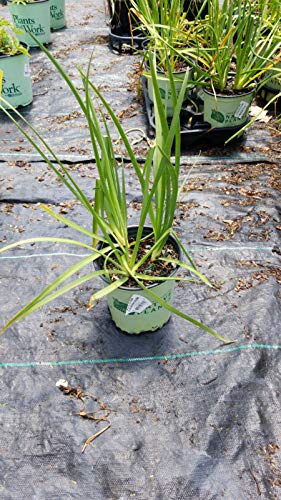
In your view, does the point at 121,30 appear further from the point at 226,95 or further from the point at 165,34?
the point at 226,95

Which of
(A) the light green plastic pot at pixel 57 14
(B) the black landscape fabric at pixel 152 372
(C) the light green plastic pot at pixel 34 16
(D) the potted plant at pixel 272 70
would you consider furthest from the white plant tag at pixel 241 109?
(A) the light green plastic pot at pixel 57 14

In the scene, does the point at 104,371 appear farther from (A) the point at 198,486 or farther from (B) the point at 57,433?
(A) the point at 198,486

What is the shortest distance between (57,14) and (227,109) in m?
1.77

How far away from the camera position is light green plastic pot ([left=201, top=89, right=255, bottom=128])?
1.75 meters

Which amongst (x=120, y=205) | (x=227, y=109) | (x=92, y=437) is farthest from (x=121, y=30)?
(x=92, y=437)

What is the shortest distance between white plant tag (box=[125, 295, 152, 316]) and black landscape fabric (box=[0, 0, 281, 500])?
5.1 inches

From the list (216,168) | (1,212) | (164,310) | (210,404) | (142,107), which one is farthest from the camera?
(142,107)

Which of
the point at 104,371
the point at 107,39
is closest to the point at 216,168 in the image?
the point at 104,371

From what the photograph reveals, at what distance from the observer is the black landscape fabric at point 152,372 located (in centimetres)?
91

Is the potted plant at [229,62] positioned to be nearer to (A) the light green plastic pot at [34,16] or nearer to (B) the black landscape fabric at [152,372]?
(B) the black landscape fabric at [152,372]

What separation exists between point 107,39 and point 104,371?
7.89ft

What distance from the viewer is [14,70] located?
2021mm

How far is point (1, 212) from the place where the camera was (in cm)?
155

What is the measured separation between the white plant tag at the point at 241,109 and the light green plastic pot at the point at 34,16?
1.52 meters
